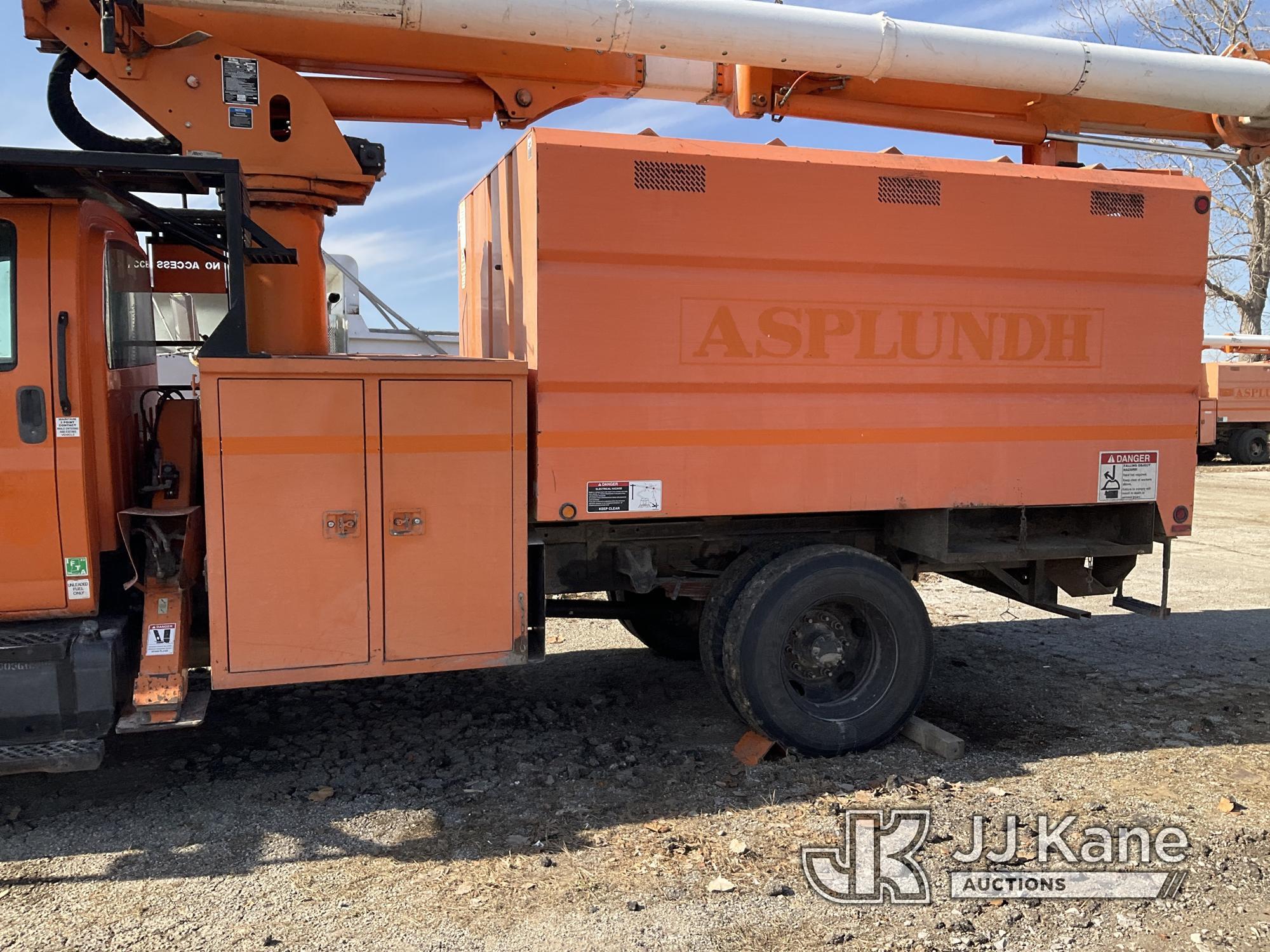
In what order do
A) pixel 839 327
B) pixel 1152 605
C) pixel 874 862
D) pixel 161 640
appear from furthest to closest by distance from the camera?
pixel 1152 605, pixel 839 327, pixel 161 640, pixel 874 862

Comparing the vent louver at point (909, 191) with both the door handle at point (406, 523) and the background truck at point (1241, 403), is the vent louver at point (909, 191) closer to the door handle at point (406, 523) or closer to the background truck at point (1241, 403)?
the door handle at point (406, 523)

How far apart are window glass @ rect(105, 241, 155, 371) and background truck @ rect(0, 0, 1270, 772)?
0.02 metres

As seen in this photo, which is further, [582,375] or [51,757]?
[582,375]

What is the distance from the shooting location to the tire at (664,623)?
560cm

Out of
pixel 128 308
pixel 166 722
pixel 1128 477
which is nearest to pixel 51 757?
pixel 166 722

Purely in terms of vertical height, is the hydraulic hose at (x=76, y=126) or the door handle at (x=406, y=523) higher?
the hydraulic hose at (x=76, y=126)

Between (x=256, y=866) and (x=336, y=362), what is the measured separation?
6.38 feet

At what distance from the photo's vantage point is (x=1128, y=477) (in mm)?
4844

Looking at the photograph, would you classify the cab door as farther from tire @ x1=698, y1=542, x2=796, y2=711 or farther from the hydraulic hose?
tire @ x1=698, y1=542, x2=796, y2=711

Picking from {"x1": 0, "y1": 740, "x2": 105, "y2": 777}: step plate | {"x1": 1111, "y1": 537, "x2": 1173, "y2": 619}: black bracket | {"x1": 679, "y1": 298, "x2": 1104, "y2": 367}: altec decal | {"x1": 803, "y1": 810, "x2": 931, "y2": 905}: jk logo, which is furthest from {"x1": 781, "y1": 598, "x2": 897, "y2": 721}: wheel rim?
{"x1": 0, "y1": 740, "x2": 105, "y2": 777}: step plate

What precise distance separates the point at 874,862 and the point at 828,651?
1.17m

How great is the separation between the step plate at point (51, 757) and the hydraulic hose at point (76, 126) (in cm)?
252

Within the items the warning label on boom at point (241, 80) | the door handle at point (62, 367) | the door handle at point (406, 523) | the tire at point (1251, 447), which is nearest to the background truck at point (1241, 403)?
the tire at point (1251, 447)

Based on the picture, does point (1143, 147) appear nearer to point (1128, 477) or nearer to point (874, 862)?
point (1128, 477)
